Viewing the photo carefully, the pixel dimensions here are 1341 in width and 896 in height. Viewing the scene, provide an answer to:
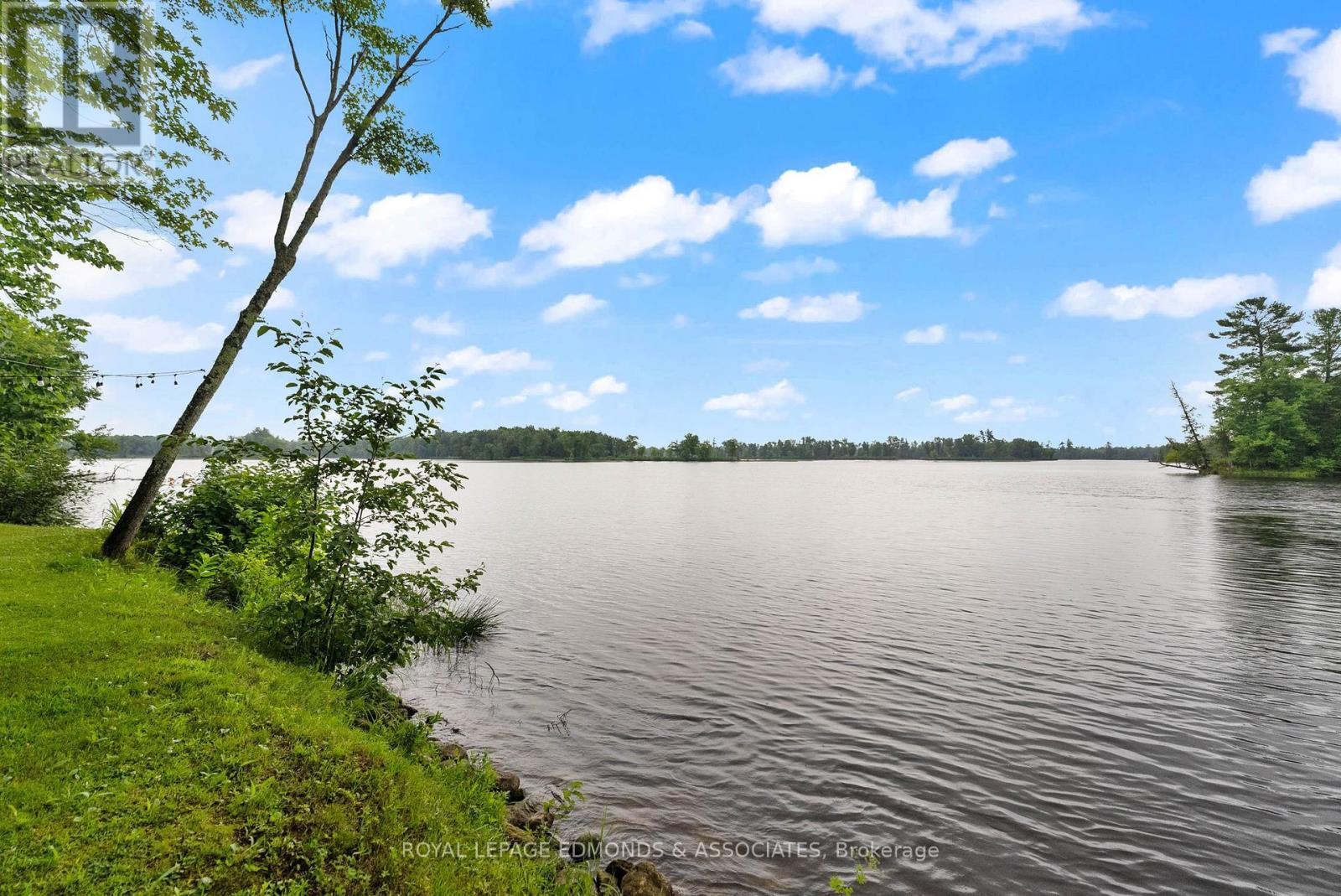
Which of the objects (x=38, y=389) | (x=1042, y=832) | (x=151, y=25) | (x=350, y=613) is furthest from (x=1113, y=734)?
(x=38, y=389)

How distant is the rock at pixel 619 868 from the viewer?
21.4 ft

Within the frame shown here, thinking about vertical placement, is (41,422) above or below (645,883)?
above

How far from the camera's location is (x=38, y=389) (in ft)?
57.3

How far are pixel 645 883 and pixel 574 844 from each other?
4.34 feet

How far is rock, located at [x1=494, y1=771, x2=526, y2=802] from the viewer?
7996mm

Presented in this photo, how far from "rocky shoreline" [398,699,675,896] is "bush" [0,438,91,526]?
23185 millimetres

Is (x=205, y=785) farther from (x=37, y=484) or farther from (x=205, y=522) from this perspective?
(x=37, y=484)

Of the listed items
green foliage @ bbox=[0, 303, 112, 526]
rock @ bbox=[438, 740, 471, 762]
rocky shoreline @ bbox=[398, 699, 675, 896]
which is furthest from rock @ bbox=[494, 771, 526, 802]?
green foliage @ bbox=[0, 303, 112, 526]

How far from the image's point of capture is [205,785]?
5.64 metres

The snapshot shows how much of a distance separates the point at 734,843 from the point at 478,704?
6487 mm

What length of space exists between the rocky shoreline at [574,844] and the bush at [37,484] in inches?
913

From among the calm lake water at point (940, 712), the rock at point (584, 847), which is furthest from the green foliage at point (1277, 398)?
the rock at point (584, 847)

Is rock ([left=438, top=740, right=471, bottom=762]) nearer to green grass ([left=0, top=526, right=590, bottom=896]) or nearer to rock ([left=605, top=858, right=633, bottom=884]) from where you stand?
green grass ([left=0, top=526, right=590, bottom=896])

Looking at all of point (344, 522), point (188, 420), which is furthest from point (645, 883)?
point (188, 420)
